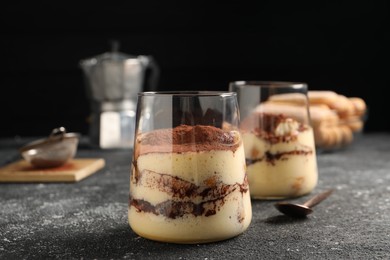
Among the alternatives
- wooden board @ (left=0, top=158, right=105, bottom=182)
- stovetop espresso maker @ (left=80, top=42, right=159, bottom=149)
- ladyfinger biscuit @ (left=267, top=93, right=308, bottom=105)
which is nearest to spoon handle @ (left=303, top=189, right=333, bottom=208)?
ladyfinger biscuit @ (left=267, top=93, right=308, bottom=105)

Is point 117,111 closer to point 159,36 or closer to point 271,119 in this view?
point 159,36

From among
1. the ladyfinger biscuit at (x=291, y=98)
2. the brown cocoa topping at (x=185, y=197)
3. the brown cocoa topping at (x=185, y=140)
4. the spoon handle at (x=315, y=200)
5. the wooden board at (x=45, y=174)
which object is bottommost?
the wooden board at (x=45, y=174)

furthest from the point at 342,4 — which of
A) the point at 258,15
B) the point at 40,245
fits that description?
the point at 40,245

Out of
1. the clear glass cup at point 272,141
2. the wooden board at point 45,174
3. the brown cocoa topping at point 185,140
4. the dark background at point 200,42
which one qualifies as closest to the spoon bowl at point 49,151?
the wooden board at point 45,174

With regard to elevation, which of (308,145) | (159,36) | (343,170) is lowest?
(343,170)

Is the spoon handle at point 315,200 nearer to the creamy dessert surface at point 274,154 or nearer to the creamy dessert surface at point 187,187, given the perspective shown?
the creamy dessert surface at point 274,154

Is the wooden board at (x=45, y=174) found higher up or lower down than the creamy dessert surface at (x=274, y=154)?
lower down
